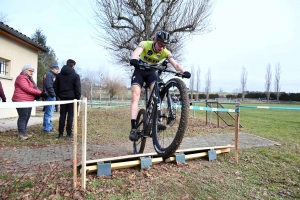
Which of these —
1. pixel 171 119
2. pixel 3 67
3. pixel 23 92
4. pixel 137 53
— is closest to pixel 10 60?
pixel 3 67

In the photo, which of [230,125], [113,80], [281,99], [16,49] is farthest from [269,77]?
[16,49]

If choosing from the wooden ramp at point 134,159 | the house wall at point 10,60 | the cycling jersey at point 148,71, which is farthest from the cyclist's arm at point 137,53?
the house wall at point 10,60

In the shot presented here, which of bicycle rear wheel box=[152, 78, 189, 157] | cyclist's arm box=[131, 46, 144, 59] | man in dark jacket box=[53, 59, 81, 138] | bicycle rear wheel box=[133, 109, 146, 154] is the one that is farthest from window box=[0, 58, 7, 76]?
bicycle rear wheel box=[152, 78, 189, 157]

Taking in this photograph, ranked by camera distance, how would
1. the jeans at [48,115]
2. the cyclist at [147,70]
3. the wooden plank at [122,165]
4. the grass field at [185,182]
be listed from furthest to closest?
the jeans at [48,115]
the cyclist at [147,70]
the wooden plank at [122,165]
the grass field at [185,182]

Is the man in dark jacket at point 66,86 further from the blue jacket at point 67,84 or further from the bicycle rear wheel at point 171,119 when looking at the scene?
the bicycle rear wheel at point 171,119

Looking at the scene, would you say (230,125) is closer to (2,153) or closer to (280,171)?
(280,171)

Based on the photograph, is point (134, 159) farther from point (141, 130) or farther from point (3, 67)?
point (3, 67)

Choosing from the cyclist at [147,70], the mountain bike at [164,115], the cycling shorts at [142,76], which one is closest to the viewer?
the mountain bike at [164,115]

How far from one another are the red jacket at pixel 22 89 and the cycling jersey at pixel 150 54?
3480 millimetres

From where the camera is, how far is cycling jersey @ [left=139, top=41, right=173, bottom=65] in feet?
12.1

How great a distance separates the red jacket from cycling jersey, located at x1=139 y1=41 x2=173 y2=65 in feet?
11.4

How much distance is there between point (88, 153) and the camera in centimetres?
472

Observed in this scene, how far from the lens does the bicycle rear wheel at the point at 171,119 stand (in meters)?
2.84

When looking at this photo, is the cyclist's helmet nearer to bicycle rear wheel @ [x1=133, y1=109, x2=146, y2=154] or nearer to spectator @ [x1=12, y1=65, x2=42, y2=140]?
bicycle rear wheel @ [x1=133, y1=109, x2=146, y2=154]
